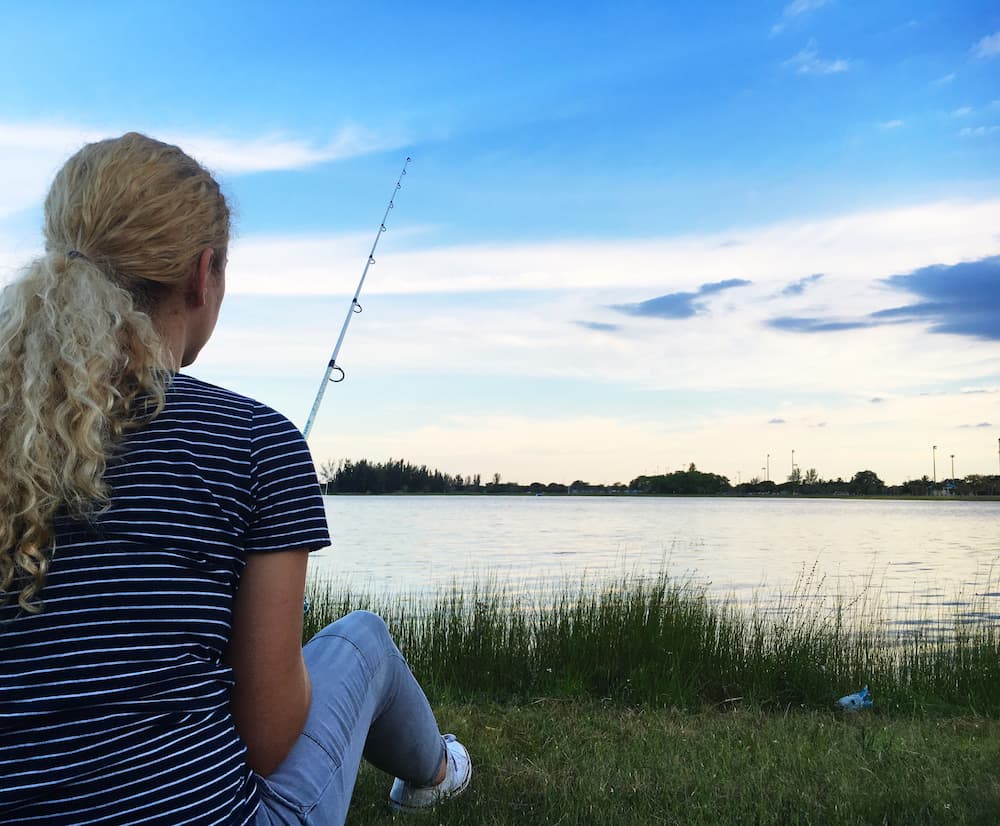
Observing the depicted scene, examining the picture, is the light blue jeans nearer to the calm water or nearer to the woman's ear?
the woman's ear

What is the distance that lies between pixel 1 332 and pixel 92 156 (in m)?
0.35

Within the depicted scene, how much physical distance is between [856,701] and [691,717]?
48.5 inches

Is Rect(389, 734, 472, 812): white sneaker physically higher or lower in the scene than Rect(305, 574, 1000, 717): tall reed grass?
higher

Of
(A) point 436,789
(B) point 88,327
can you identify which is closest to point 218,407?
(B) point 88,327

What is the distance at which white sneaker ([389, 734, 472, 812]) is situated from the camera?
2.28 m

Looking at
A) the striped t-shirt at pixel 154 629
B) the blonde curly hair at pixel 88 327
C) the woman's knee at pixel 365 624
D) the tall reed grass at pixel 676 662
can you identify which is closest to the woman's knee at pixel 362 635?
the woman's knee at pixel 365 624

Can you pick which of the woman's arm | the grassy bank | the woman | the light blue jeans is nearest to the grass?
the grassy bank

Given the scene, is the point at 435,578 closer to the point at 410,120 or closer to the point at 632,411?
the point at 410,120

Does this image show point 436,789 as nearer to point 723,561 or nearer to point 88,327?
point 88,327

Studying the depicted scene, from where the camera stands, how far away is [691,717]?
4215mm

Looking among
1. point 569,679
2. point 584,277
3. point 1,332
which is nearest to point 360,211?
point 569,679

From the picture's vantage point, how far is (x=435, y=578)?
13.3 meters

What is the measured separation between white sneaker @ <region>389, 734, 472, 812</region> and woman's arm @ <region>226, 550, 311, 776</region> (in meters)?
1.02

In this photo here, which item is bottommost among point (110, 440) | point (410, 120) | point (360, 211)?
point (110, 440)
